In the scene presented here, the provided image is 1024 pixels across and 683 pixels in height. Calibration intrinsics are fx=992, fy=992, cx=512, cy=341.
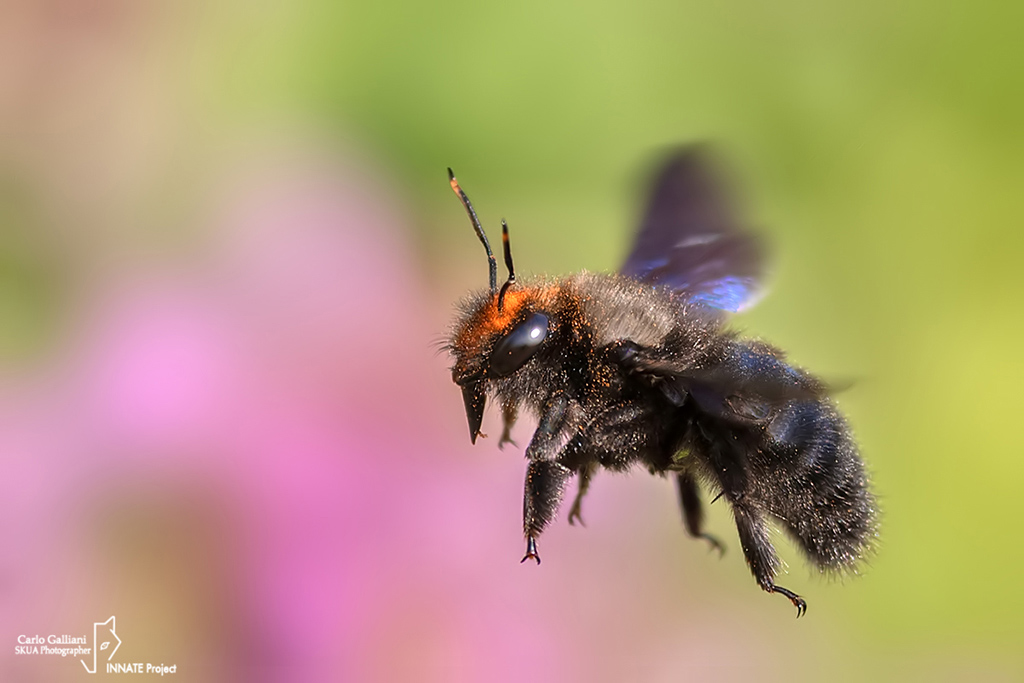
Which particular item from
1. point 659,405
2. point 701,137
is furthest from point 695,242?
point 701,137

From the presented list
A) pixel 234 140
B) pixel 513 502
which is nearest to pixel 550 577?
pixel 513 502

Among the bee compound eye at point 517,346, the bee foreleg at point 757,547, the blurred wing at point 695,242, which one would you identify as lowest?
the bee foreleg at point 757,547

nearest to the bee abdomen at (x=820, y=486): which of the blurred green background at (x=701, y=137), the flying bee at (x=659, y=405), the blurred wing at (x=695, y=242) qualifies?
the flying bee at (x=659, y=405)

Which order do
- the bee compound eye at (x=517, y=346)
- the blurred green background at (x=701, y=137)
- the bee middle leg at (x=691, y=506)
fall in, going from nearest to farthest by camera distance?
the bee compound eye at (x=517, y=346) → the bee middle leg at (x=691, y=506) → the blurred green background at (x=701, y=137)

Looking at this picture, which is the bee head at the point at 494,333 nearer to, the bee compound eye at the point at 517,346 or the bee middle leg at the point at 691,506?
the bee compound eye at the point at 517,346

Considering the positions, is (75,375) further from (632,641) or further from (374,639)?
(632,641)
